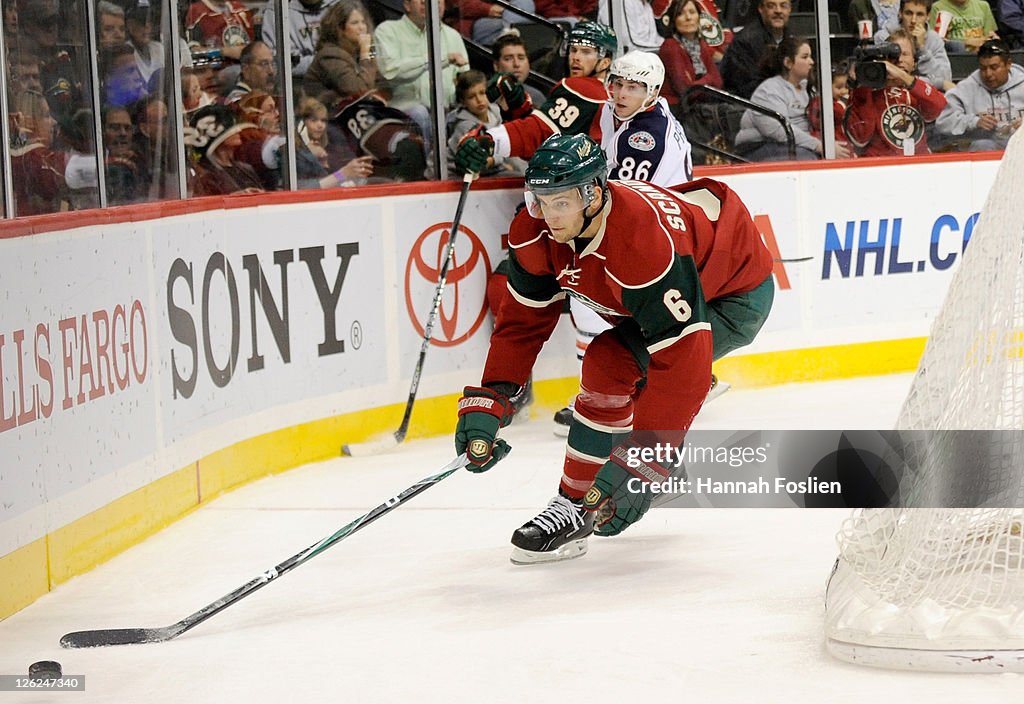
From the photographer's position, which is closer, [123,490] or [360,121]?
[123,490]

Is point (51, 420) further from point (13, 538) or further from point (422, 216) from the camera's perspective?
point (422, 216)

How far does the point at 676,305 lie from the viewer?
3.27 m

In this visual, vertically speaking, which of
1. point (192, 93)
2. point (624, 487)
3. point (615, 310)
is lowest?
point (624, 487)

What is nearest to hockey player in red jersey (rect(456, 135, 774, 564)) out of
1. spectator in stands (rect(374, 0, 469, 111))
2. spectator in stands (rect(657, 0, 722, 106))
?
spectator in stands (rect(374, 0, 469, 111))

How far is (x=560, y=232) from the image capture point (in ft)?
10.8

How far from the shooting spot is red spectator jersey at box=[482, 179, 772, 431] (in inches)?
129

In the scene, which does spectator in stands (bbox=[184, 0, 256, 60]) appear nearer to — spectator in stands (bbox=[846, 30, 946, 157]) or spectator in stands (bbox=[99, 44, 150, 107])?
spectator in stands (bbox=[99, 44, 150, 107])

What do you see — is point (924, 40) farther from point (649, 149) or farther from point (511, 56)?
point (649, 149)

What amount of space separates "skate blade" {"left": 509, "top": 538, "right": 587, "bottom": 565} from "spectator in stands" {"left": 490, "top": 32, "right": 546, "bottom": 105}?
2.79 meters

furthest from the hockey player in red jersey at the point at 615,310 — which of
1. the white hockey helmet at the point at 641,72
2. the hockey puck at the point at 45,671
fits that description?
the white hockey helmet at the point at 641,72

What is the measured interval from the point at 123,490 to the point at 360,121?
2.24 meters

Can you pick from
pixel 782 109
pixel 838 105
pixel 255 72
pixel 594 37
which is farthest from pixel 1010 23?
pixel 255 72

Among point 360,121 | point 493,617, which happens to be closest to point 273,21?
point 360,121

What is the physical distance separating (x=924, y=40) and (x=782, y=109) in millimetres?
875
